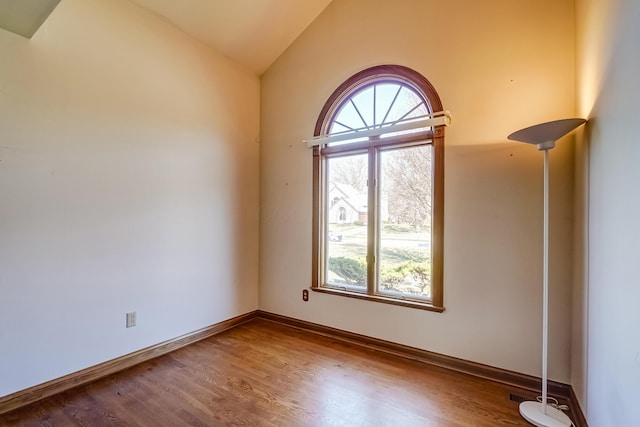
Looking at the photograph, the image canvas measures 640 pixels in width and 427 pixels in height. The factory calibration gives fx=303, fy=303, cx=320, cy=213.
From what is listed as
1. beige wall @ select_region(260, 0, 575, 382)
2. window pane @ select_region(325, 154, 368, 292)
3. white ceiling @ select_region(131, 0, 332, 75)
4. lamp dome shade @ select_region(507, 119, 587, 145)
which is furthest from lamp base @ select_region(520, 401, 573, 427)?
white ceiling @ select_region(131, 0, 332, 75)

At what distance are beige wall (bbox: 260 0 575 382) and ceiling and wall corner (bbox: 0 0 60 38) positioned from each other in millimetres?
2213

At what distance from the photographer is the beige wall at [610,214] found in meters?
1.12

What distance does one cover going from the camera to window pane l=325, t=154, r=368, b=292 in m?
2.96

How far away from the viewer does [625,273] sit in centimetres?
119

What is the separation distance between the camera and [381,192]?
9.32 feet

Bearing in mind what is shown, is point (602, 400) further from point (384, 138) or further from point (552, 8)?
point (552, 8)

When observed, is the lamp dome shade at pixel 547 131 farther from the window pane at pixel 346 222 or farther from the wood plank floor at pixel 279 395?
the wood plank floor at pixel 279 395

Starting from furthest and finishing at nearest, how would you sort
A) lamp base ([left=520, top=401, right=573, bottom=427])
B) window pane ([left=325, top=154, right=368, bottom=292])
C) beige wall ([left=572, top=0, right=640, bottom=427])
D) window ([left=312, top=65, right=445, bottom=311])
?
1. window pane ([left=325, top=154, right=368, bottom=292])
2. window ([left=312, top=65, right=445, bottom=311])
3. lamp base ([left=520, top=401, right=573, bottom=427])
4. beige wall ([left=572, top=0, right=640, bottom=427])

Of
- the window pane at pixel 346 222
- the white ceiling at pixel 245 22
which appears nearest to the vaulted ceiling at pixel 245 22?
the white ceiling at pixel 245 22

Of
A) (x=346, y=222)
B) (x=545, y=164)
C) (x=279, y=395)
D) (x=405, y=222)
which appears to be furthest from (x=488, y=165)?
(x=279, y=395)

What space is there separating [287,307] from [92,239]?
1.94 m

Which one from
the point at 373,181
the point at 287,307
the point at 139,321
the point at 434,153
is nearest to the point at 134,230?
the point at 139,321

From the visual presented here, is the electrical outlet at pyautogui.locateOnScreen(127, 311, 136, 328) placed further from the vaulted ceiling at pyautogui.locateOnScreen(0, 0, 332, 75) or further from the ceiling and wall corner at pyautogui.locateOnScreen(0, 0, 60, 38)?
the vaulted ceiling at pyautogui.locateOnScreen(0, 0, 332, 75)

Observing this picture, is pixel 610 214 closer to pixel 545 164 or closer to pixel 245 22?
pixel 545 164
